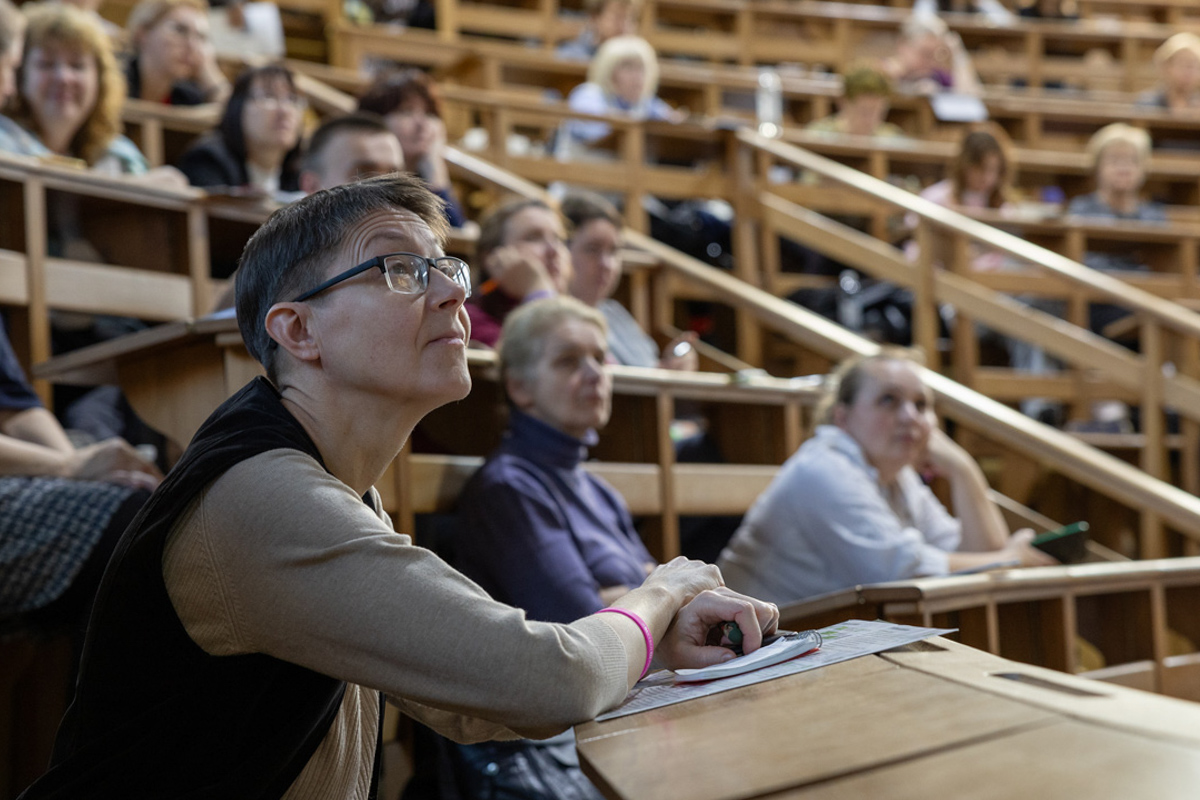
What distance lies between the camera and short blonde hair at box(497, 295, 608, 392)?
6.20 ft

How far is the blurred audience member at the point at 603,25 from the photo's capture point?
500 cm

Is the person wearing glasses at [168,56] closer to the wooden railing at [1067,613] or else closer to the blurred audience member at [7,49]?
the blurred audience member at [7,49]

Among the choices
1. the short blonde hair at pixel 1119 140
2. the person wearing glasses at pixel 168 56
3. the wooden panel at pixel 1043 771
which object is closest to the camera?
the wooden panel at pixel 1043 771

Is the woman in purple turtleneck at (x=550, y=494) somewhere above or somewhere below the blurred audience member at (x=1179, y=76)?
below

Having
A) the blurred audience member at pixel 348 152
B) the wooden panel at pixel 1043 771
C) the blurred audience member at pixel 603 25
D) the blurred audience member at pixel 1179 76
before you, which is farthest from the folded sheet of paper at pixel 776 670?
the blurred audience member at pixel 1179 76

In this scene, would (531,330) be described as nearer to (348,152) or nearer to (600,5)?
(348,152)

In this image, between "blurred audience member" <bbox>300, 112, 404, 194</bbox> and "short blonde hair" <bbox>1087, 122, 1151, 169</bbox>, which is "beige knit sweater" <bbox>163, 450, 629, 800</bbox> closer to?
"blurred audience member" <bbox>300, 112, 404, 194</bbox>

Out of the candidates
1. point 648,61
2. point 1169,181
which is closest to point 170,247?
point 648,61

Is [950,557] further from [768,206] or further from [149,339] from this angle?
[768,206]

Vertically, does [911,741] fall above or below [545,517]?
above

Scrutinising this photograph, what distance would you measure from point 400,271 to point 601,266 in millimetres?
1666

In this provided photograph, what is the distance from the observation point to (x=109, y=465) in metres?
1.56

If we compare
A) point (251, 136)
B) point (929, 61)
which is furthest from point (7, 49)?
point (929, 61)

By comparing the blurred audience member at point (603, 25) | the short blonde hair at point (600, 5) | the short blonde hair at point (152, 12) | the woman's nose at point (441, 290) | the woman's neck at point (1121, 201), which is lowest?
the woman's nose at point (441, 290)
